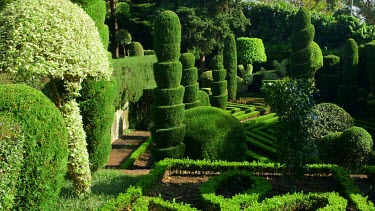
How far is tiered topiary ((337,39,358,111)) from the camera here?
2289cm

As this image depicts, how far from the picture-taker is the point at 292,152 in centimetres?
938

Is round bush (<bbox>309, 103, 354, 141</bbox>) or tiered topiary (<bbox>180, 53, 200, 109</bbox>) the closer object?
round bush (<bbox>309, 103, 354, 141</bbox>)

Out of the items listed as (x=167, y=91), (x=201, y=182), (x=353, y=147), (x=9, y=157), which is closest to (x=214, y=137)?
(x=167, y=91)

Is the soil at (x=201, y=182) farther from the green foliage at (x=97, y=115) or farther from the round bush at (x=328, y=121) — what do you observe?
the round bush at (x=328, y=121)

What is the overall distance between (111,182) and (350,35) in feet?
91.2

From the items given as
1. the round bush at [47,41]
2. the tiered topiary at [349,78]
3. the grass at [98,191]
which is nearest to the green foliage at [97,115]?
the grass at [98,191]

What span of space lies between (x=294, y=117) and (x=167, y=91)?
544 centimetres

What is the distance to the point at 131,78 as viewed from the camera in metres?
20.7

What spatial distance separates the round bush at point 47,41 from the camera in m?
7.52

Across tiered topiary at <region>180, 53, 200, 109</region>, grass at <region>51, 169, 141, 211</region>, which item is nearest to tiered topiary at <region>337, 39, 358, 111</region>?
tiered topiary at <region>180, 53, 200, 109</region>

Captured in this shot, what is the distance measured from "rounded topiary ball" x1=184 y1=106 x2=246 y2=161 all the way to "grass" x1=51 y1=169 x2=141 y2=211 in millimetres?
3559

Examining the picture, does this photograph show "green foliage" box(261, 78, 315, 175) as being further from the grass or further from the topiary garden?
the grass

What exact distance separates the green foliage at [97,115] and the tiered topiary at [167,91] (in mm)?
2896

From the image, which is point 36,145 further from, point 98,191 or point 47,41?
point 98,191
